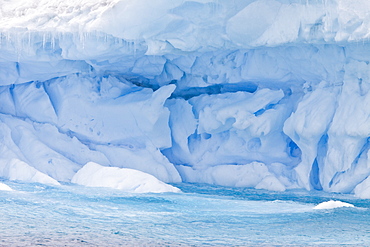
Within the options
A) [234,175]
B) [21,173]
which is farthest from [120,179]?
[234,175]

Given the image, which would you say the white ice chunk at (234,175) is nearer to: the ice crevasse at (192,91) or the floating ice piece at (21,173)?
the ice crevasse at (192,91)

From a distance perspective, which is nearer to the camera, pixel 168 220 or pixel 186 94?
pixel 168 220

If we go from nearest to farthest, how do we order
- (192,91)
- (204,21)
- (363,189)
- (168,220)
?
(168,220) < (204,21) < (363,189) < (192,91)

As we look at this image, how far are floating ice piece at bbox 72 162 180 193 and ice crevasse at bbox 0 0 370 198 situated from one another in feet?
2.40

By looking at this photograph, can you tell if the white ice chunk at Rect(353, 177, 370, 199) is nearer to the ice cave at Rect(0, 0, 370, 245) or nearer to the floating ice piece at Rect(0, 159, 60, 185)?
the ice cave at Rect(0, 0, 370, 245)

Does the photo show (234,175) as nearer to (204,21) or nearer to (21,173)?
(204,21)

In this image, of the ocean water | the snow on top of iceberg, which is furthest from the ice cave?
the ocean water

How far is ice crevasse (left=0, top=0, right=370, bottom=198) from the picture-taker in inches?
469

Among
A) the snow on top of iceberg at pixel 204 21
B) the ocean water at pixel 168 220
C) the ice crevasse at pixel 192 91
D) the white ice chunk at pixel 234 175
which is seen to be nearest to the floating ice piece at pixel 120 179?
the ocean water at pixel 168 220

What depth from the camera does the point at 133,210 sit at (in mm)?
9312

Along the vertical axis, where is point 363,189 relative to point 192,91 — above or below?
below

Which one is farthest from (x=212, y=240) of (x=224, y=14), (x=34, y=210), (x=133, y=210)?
(x=224, y=14)

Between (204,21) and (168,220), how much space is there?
201 inches

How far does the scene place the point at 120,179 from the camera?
12.6 meters
